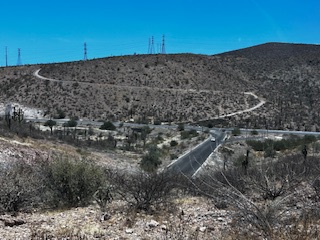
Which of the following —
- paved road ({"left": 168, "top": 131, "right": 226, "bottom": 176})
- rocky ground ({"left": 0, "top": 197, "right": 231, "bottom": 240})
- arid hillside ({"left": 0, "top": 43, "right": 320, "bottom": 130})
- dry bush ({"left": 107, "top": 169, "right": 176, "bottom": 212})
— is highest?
arid hillside ({"left": 0, "top": 43, "right": 320, "bottom": 130})

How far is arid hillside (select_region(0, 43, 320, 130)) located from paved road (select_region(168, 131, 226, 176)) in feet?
78.5

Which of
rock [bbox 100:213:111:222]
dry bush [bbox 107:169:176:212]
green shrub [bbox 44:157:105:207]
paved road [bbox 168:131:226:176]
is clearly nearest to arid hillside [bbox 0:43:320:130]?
paved road [bbox 168:131:226:176]

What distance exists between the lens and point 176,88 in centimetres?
9312

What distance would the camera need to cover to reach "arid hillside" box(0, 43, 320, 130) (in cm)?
7806

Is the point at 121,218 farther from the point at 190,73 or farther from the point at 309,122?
the point at 190,73

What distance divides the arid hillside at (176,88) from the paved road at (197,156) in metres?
23.9

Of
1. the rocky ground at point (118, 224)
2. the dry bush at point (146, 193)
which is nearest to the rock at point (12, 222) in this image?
the rocky ground at point (118, 224)

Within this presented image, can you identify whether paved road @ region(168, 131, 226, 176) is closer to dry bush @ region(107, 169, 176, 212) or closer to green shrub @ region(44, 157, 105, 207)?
green shrub @ region(44, 157, 105, 207)

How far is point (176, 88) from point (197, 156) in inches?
2199

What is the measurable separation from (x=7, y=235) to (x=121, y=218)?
2.61 m

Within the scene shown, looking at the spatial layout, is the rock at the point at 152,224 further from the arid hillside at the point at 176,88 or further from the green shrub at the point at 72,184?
the arid hillside at the point at 176,88

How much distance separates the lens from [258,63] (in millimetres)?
122312

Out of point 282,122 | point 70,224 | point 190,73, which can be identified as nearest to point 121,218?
point 70,224

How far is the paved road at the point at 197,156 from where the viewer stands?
31425mm
